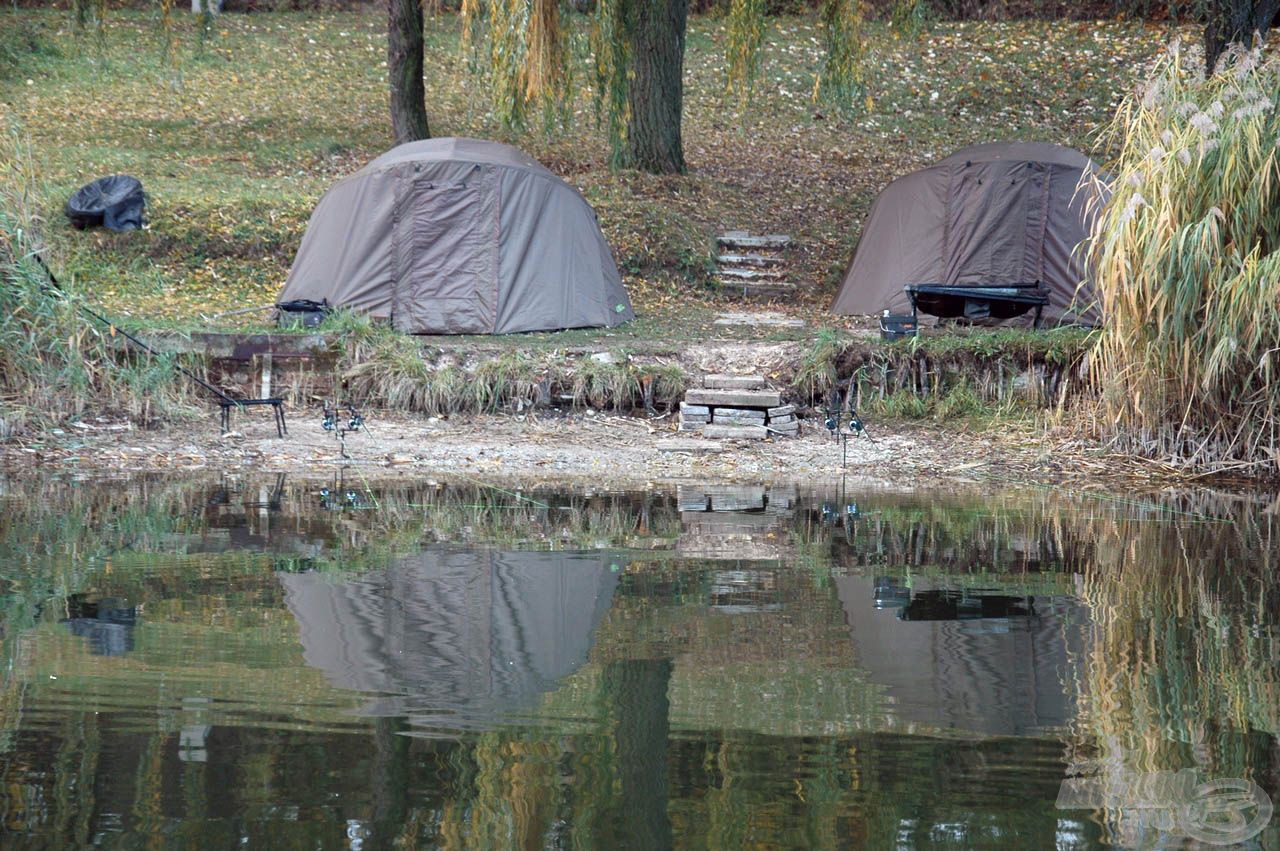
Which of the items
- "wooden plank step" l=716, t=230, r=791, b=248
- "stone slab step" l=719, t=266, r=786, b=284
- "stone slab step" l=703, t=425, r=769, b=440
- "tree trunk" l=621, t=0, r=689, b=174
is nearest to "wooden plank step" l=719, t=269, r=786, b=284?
"stone slab step" l=719, t=266, r=786, b=284

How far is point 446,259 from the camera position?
1208 centimetres

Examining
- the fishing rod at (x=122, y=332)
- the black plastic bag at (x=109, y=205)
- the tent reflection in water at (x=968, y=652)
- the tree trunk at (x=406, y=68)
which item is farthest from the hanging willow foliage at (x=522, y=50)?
the tent reflection in water at (x=968, y=652)

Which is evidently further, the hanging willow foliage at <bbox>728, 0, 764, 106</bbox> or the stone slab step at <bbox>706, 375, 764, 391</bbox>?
the hanging willow foliage at <bbox>728, 0, 764, 106</bbox>

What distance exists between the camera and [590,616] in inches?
231

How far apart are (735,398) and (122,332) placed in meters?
4.77

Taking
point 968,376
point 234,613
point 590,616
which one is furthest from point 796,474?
point 234,613

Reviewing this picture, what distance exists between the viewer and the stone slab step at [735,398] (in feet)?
34.6

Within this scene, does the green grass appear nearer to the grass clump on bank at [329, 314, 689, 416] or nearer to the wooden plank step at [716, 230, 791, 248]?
the wooden plank step at [716, 230, 791, 248]

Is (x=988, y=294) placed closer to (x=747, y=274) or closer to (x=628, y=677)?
(x=747, y=274)

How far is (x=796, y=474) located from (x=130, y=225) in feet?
26.7

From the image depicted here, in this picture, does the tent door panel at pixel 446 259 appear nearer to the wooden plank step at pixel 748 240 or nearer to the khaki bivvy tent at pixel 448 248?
the khaki bivvy tent at pixel 448 248

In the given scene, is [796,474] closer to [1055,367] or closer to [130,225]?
[1055,367]

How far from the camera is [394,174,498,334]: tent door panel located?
11.9 meters

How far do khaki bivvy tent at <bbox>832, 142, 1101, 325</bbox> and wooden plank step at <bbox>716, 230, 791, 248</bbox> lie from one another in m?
2.18
